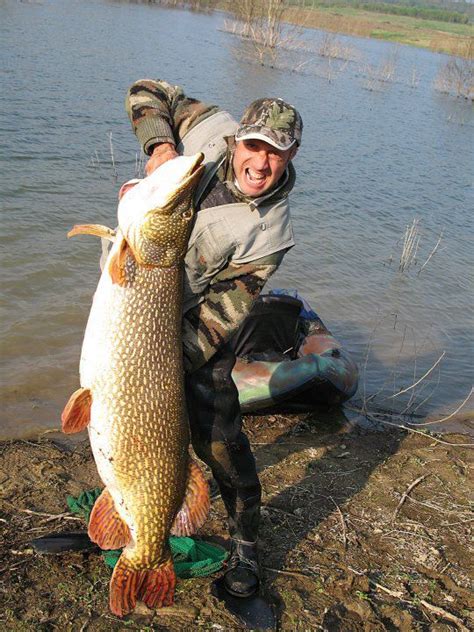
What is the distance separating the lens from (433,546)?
4.19 meters

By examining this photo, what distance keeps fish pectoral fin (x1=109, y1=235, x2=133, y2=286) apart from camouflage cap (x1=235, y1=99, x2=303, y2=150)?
2.68ft

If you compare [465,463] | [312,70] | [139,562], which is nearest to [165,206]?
[139,562]

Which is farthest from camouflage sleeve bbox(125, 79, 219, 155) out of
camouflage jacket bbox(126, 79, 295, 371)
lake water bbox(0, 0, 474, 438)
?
lake water bbox(0, 0, 474, 438)

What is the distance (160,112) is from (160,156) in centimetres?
47

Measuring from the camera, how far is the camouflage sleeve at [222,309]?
3.39 m

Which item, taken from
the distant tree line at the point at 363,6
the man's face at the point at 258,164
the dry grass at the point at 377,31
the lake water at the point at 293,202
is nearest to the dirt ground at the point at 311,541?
the lake water at the point at 293,202

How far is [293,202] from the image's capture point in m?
12.4

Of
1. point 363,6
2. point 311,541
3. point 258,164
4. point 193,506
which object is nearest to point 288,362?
point 311,541

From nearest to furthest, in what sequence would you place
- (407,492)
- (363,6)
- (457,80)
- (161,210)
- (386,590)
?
(161,210), (386,590), (407,492), (457,80), (363,6)

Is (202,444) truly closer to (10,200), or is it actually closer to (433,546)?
(433,546)

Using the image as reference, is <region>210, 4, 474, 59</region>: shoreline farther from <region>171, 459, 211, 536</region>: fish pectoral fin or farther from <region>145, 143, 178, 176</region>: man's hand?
<region>171, 459, 211, 536</region>: fish pectoral fin

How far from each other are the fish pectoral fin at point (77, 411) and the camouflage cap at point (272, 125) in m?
1.43

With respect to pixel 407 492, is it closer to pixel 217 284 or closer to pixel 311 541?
pixel 311 541

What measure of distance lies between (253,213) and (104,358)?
1.04m
